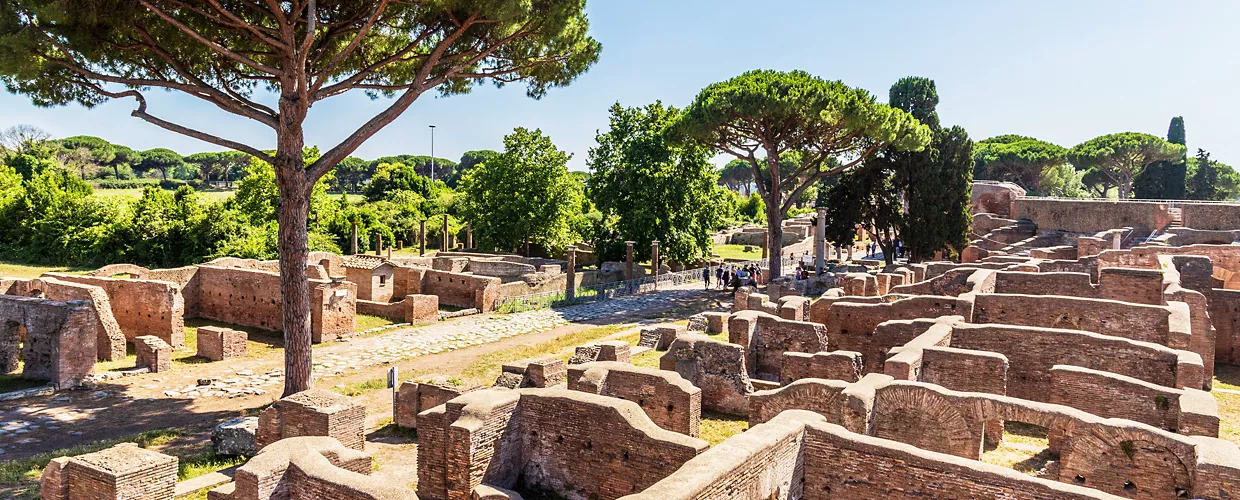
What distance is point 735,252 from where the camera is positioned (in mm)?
51281

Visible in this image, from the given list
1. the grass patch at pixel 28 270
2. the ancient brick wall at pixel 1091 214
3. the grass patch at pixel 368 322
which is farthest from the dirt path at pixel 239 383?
the ancient brick wall at pixel 1091 214

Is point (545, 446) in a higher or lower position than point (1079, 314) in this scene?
lower

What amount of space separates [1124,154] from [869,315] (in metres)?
51.2

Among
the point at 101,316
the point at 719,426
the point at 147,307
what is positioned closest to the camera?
the point at 719,426

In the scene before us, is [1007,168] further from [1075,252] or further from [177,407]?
[177,407]

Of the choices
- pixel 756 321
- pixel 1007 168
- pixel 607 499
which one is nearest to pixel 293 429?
pixel 607 499

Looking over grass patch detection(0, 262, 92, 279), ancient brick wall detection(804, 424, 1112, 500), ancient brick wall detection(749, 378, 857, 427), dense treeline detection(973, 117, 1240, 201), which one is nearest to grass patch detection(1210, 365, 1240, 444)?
ancient brick wall detection(749, 378, 857, 427)

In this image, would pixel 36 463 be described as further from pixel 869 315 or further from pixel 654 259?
pixel 654 259

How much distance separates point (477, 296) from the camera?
2700 cm

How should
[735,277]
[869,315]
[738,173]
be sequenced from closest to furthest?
[869,315]
[735,277]
[738,173]

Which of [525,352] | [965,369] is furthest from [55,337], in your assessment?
[965,369]

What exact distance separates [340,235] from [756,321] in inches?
1384

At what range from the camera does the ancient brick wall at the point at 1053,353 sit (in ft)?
37.2

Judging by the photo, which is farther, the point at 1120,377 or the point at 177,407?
the point at 177,407
